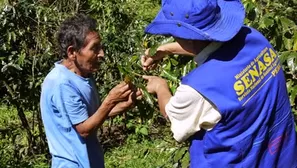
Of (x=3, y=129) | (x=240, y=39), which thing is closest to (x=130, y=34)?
(x=3, y=129)

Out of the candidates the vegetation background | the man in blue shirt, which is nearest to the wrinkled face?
the man in blue shirt

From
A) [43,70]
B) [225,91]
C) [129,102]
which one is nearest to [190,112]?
[225,91]

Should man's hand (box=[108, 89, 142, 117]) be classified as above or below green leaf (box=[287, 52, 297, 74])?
below

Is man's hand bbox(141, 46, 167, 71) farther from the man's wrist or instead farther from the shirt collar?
the shirt collar

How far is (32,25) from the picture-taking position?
5492mm

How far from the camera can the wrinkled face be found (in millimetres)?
3270

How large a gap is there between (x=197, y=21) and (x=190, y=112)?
32 cm

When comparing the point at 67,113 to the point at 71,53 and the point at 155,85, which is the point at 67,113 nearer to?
the point at 71,53

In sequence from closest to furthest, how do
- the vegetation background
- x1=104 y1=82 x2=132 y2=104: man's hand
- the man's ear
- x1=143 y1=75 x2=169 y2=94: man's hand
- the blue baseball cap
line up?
the blue baseball cap < x1=143 y1=75 x2=169 y2=94: man's hand < x1=104 y1=82 x2=132 y2=104: man's hand < the man's ear < the vegetation background

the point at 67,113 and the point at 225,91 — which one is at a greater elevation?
the point at 225,91

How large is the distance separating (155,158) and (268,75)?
3.42 meters

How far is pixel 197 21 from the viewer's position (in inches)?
90.7

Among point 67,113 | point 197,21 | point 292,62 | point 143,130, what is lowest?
point 143,130

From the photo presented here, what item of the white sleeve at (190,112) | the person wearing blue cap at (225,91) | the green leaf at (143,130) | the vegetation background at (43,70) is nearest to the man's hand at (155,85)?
the person wearing blue cap at (225,91)
